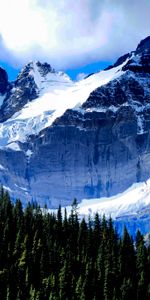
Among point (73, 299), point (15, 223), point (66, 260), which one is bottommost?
point (73, 299)

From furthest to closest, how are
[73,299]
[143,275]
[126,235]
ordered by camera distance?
[126,235] → [143,275] → [73,299]

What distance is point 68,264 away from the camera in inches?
6895

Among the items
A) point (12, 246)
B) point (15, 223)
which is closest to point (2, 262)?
point (12, 246)

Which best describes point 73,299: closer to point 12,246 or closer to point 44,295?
point 44,295

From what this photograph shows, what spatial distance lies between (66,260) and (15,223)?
2444cm

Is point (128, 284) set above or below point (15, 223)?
below

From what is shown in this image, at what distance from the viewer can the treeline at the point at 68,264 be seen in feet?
543

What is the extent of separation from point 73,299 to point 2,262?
23.3 m

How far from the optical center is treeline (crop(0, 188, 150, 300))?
543 feet

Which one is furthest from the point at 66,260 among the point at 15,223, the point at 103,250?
the point at 15,223

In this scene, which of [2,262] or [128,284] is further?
[2,262]

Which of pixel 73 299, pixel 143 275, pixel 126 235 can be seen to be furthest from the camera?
pixel 126 235

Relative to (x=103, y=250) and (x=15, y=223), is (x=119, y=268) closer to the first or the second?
(x=103, y=250)

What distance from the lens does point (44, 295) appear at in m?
164
